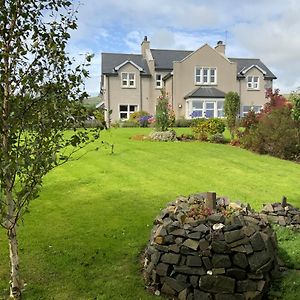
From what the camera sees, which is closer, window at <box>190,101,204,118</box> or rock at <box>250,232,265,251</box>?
rock at <box>250,232,265,251</box>

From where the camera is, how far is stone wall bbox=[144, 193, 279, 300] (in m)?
5.29

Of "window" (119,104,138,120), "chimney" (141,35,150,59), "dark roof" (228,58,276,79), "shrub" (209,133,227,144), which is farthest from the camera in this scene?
"dark roof" (228,58,276,79)

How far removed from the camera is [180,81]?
39.8 m

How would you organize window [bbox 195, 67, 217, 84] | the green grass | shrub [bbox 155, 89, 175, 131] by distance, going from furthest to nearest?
1. window [bbox 195, 67, 217, 84]
2. shrub [bbox 155, 89, 175, 131]
3. the green grass

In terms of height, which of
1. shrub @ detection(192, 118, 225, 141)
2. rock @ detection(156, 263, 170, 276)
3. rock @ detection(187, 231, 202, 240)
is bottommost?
rock @ detection(156, 263, 170, 276)

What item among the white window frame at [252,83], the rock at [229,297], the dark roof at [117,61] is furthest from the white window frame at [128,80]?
the rock at [229,297]

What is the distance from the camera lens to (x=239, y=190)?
1097 centimetres

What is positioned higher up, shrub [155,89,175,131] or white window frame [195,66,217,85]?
white window frame [195,66,217,85]

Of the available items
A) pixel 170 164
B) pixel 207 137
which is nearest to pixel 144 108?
pixel 207 137

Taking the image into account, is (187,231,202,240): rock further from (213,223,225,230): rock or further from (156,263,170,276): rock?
(156,263,170,276): rock

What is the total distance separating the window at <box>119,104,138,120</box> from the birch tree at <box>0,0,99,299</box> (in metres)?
36.1

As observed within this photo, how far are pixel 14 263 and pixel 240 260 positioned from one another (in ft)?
10.4

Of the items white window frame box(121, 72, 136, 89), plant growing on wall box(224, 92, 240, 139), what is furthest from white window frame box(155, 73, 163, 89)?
plant growing on wall box(224, 92, 240, 139)

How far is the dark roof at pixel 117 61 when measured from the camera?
40438 millimetres
